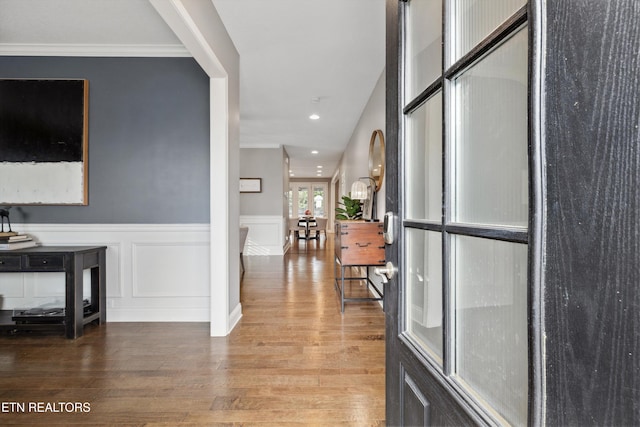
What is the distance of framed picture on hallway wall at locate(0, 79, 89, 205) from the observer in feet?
9.27

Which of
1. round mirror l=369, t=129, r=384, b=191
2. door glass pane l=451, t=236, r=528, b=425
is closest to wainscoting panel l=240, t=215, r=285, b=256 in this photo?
round mirror l=369, t=129, r=384, b=191

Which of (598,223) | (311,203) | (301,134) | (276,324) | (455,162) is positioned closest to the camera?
(598,223)

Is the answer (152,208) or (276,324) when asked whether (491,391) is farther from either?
(152,208)

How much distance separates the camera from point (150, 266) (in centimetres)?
293

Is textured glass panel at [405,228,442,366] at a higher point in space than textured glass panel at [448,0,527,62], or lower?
lower

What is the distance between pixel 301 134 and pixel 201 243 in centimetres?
385

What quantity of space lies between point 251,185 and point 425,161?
6.74 meters

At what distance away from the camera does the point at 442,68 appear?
69cm

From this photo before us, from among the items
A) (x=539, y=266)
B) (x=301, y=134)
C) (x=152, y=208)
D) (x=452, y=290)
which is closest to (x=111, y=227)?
(x=152, y=208)

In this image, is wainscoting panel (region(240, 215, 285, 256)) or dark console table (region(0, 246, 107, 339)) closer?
dark console table (region(0, 246, 107, 339))

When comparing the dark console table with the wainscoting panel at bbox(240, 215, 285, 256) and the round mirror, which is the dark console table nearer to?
the round mirror

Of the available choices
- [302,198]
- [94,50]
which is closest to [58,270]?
[94,50]

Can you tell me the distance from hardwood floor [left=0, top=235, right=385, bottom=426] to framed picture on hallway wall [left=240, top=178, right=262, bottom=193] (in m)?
4.57

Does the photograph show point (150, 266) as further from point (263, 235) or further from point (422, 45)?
point (263, 235)
